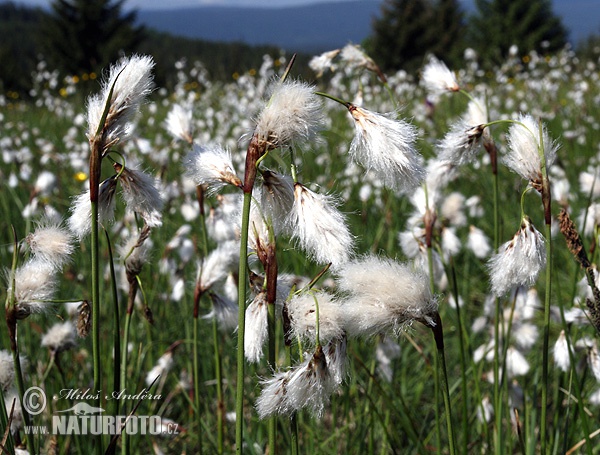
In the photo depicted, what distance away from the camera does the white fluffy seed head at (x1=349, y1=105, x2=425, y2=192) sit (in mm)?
989

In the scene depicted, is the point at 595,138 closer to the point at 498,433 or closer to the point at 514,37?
the point at 498,433

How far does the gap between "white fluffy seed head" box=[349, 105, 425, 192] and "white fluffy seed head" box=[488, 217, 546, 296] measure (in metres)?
0.24

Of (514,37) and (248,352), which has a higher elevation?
(514,37)

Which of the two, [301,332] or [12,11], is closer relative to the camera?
[301,332]

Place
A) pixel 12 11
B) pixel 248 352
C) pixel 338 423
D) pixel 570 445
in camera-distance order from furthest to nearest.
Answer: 1. pixel 12 11
2. pixel 338 423
3. pixel 570 445
4. pixel 248 352

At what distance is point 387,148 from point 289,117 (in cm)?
16

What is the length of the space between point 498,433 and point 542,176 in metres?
0.74

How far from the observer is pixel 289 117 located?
941 mm

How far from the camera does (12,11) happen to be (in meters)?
112

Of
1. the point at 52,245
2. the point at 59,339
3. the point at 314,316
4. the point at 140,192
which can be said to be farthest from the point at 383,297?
the point at 59,339

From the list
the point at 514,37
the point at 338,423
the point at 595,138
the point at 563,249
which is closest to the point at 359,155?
the point at 338,423

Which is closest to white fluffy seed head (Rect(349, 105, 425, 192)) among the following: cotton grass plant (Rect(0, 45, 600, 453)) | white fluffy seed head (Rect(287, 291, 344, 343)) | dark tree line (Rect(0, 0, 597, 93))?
cotton grass plant (Rect(0, 45, 600, 453))

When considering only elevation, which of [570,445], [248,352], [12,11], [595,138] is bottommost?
[570,445]

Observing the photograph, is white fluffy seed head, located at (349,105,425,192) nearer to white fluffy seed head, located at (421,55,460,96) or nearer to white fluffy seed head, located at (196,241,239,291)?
white fluffy seed head, located at (196,241,239,291)
